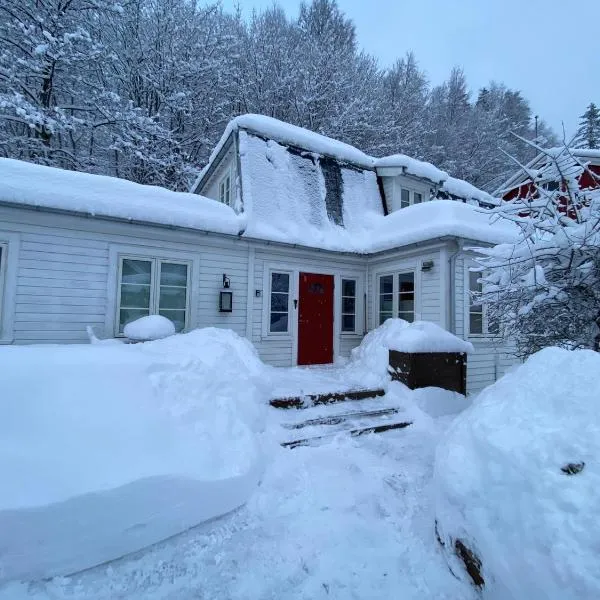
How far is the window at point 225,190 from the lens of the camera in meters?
9.11

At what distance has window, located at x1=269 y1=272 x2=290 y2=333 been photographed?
766 centimetres

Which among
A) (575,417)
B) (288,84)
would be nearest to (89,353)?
(575,417)

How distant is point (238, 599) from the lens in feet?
7.22

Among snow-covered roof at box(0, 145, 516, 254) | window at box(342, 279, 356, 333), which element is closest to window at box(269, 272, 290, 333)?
snow-covered roof at box(0, 145, 516, 254)

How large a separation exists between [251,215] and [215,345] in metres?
3.58

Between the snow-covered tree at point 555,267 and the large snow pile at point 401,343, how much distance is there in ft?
5.49

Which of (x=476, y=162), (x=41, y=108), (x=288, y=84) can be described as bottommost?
(x=41, y=108)

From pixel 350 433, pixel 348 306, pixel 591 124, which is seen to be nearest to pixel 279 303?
pixel 348 306

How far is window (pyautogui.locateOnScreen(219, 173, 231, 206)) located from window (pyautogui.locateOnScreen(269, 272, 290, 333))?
276cm

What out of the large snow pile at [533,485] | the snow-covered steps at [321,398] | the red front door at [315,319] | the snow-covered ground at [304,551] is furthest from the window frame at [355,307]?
the large snow pile at [533,485]

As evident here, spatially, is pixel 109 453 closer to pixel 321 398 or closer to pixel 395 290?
pixel 321 398

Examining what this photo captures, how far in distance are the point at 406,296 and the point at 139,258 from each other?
5694 mm

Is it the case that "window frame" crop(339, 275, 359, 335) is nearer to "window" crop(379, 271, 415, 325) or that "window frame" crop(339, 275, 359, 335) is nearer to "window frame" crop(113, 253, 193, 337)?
"window" crop(379, 271, 415, 325)

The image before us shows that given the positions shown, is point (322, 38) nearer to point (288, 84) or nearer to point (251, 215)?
point (288, 84)
